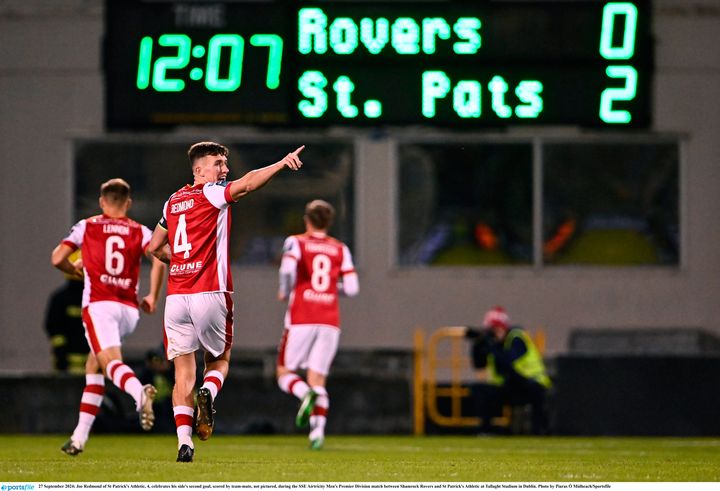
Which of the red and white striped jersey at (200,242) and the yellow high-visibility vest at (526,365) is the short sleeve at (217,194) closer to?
the red and white striped jersey at (200,242)

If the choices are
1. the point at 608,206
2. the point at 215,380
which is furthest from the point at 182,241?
the point at 608,206

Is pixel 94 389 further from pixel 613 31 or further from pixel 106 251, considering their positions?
pixel 613 31

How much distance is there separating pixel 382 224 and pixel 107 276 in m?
11.0

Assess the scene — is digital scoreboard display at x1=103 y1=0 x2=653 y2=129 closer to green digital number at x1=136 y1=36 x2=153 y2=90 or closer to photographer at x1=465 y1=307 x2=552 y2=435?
green digital number at x1=136 y1=36 x2=153 y2=90

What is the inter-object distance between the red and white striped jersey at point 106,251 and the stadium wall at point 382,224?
34.6 ft

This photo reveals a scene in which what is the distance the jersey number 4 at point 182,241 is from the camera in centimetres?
1030

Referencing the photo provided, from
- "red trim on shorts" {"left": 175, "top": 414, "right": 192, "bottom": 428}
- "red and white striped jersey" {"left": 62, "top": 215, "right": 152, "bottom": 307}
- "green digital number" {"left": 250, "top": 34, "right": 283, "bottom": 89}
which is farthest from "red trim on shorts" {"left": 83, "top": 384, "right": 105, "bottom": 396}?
"green digital number" {"left": 250, "top": 34, "right": 283, "bottom": 89}

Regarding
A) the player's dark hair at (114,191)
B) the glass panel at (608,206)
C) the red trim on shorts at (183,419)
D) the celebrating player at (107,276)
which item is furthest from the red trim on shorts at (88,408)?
the glass panel at (608,206)

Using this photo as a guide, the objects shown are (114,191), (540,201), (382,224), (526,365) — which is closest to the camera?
(114,191)

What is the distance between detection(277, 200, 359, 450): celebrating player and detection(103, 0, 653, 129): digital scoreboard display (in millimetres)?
971

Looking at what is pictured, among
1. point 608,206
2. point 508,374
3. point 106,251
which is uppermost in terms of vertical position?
point 608,206

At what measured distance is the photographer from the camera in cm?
1812

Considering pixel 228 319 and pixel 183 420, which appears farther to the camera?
pixel 228 319

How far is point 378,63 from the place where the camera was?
14.4m
